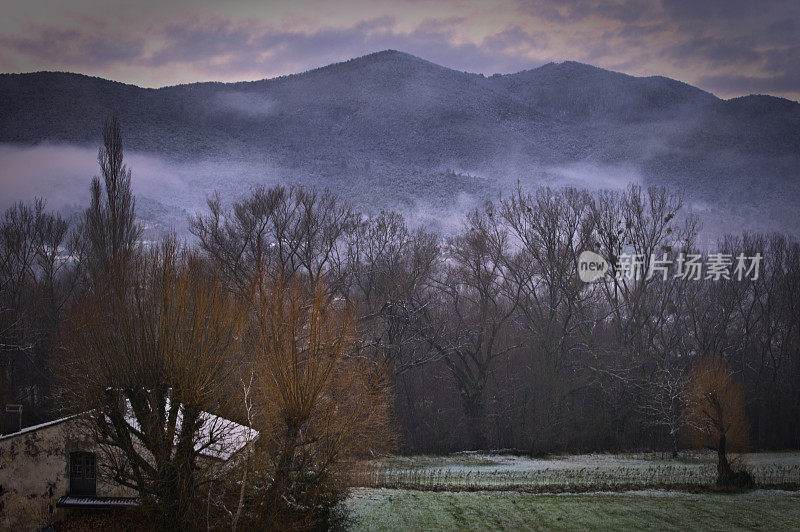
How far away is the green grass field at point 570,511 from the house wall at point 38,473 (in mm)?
8819

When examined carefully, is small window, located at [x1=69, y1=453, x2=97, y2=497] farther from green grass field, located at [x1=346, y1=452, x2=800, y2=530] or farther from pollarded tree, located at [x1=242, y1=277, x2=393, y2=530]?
green grass field, located at [x1=346, y1=452, x2=800, y2=530]

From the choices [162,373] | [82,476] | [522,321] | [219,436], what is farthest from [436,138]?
[219,436]

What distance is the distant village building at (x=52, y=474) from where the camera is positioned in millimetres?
20031

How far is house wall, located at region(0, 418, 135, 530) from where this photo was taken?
19877mm

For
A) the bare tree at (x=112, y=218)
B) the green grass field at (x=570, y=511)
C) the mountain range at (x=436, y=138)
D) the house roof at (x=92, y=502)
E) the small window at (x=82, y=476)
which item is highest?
the mountain range at (x=436, y=138)

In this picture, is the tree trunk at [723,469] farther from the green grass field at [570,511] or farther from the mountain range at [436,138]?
the mountain range at [436,138]

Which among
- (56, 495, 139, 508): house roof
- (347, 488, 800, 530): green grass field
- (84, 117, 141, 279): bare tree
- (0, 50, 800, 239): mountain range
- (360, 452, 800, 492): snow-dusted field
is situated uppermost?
(0, 50, 800, 239): mountain range

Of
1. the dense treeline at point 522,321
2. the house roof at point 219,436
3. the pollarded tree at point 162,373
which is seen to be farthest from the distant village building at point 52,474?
the dense treeline at point 522,321

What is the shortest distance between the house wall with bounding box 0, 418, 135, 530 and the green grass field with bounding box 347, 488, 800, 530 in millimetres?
8819

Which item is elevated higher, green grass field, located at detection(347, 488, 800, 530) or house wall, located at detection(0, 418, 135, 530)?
house wall, located at detection(0, 418, 135, 530)

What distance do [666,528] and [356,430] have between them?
979 cm

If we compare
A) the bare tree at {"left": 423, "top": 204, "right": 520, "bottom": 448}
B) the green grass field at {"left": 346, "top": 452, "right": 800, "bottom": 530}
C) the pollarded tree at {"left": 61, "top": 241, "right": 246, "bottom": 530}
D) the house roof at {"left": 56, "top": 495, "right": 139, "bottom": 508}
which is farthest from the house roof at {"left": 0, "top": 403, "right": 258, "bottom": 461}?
the bare tree at {"left": 423, "top": 204, "right": 520, "bottom": 448}

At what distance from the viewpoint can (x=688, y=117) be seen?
16900 cm

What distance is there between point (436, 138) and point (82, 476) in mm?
155392
